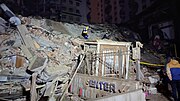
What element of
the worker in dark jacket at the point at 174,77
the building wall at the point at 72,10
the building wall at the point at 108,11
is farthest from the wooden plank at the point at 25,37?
the building wall at the point at 108,11

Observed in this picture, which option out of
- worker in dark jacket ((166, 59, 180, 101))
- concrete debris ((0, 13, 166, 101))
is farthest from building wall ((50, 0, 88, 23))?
worker in dark jacket ((166, 59, 180, 101))

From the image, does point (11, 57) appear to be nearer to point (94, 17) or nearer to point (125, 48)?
point (125, 48)

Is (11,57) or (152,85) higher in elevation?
(11,57)

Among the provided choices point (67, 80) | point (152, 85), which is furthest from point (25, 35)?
point (152, 85)

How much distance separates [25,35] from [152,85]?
872 cm

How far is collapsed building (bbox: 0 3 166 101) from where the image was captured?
7.50 meters

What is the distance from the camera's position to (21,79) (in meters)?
8.03

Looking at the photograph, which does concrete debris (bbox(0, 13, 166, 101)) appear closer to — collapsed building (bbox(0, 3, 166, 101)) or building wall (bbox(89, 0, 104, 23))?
collapsed building (bbox(0, 3, 166, 101))

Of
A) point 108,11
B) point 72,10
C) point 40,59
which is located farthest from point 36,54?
point 108,11

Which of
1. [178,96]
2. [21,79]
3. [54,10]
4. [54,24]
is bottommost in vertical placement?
[178,96]

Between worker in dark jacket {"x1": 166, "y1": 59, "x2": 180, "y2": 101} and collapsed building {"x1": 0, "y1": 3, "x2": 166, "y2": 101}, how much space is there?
1378 millimetres

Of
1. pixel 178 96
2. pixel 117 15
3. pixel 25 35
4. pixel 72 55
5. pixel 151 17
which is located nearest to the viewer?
pixel 178 96

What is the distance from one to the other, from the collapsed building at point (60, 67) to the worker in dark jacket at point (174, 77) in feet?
4.52

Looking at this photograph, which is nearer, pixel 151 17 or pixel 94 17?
pixel 151 17
